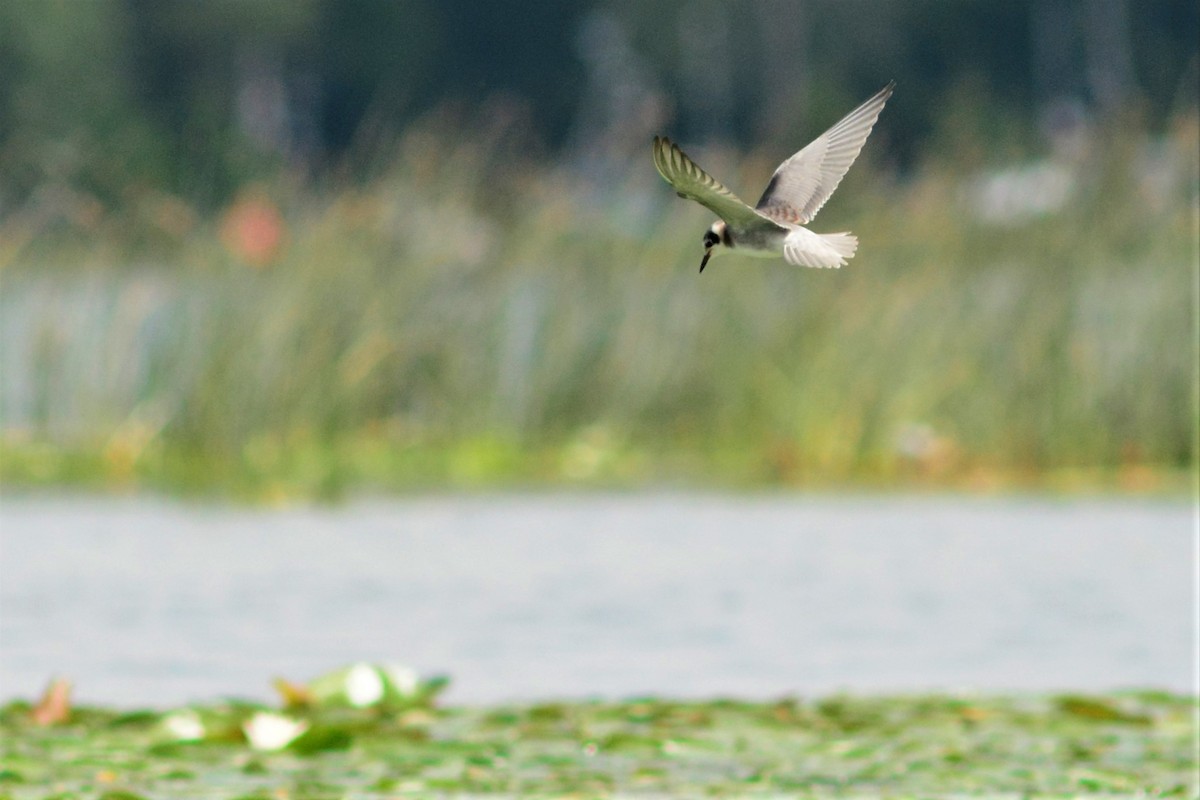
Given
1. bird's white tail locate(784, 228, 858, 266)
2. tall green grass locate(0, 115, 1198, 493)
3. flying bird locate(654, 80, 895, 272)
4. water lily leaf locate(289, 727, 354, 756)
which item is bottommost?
water lily leaf locate(289, 727, 354, 756)

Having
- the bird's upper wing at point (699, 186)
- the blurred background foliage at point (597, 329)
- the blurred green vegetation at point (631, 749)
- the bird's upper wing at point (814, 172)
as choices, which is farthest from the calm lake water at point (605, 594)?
the bird's upper wing at point (699, 186)

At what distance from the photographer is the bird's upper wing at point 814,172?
248cm

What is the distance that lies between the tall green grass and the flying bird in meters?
6.29

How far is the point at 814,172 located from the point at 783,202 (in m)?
0.06

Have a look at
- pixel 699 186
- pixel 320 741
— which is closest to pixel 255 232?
pixel 320 741

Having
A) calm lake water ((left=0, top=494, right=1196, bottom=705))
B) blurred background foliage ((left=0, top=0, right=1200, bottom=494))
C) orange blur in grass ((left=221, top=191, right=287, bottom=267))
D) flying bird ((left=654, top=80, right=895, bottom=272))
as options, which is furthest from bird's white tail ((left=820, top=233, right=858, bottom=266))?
orange blur in grass ((left=221, top=191, right=287, bottom=267))

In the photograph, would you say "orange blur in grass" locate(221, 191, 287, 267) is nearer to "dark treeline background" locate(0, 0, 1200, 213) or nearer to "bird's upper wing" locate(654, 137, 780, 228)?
"bird's upper wing" locate(654, 137, 780, 228)

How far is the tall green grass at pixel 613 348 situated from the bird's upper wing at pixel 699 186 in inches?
255

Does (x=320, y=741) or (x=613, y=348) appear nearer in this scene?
(x=320, y=741)

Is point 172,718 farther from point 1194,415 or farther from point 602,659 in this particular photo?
point 1194,415

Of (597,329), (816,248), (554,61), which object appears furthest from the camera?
(554,61)

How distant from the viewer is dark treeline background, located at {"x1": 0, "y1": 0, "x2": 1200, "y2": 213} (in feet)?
115

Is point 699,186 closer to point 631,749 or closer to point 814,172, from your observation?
point 814,172

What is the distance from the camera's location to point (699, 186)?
231 cm
